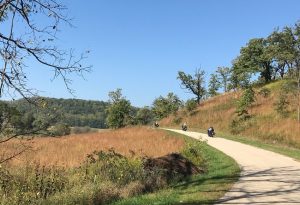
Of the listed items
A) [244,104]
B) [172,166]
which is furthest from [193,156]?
[244,104]

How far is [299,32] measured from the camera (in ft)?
133

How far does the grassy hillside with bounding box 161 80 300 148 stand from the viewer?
32.0m

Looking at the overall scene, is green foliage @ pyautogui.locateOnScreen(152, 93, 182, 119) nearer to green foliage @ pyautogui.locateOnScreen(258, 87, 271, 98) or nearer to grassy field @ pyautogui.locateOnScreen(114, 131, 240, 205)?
green foliage @ pyautogui.locateOnScreen(258, 87, 271, 98)

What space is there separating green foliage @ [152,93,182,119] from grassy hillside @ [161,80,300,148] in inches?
1209

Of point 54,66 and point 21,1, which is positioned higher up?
point 21,1

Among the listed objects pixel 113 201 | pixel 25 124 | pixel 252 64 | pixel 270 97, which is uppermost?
pixel 252 64

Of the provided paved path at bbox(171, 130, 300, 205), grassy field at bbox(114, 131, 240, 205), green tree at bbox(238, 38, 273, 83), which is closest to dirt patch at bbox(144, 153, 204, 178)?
grassy field at bbox(114, 131, 240, 205)

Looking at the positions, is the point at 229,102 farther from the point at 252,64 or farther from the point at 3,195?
the point at 3,195

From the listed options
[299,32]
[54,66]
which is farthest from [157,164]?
[299,32]

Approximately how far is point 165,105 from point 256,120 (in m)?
64.4

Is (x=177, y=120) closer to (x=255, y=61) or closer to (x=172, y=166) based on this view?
(x=255, y=61)

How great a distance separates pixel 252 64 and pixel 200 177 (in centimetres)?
6751

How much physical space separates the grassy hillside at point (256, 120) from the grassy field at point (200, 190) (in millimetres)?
13373

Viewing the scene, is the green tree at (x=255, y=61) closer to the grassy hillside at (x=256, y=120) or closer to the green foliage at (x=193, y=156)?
the grassy hillside at (x=256, y=120)
